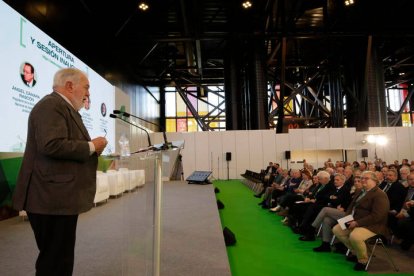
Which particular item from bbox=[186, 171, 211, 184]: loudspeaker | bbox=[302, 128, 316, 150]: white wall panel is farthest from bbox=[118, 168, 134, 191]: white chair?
bbox=[302, 128, 316, 150]: white wall panel

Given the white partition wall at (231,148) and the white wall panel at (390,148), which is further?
the white partition wall at (231,148)

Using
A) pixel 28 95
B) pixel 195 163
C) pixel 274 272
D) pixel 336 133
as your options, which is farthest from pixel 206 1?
pixel 274 272

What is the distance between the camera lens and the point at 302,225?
4.98 metres

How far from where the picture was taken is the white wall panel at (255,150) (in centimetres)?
1512

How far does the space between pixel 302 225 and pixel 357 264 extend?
147 centimetres

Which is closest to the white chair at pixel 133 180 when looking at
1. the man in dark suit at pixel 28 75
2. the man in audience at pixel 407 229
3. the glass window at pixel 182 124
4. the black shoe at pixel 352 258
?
the black shoe at pixel 352 258

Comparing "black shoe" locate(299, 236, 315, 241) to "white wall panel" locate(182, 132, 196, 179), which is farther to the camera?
"white wall panel" locate(182, 132, 196, 179)

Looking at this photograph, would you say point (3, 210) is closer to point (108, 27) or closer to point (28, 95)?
point (28, 95)

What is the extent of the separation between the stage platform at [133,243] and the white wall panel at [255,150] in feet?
34.6

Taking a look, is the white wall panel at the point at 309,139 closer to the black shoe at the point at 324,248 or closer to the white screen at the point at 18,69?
the black shoe at the point at 324,248

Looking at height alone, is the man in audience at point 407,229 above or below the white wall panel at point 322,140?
below

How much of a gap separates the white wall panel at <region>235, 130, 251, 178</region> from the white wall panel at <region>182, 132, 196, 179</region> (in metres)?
2.10

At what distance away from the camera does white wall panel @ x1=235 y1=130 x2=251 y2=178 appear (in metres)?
15.3

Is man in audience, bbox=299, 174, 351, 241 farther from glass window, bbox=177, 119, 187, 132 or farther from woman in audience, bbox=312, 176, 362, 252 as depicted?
glass window, bbox=177, 119, 187, 132
